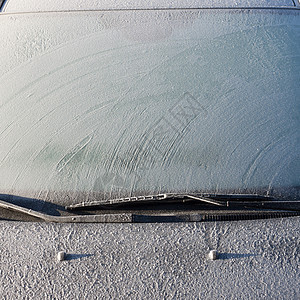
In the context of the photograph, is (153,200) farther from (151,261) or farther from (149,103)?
(149,103)

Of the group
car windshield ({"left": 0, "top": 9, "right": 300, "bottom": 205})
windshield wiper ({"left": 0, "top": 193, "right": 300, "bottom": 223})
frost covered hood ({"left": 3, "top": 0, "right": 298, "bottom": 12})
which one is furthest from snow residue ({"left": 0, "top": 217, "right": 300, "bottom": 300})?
frost covered hood ({"left": 3, "top": 0, "right": 298, "bottom": 12})

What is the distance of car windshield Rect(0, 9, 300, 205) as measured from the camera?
4.72ft

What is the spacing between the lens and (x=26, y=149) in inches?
59.9

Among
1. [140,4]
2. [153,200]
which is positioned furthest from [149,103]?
[140,4]

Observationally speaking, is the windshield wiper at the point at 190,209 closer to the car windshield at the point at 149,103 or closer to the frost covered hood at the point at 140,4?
the car windshield at the point at 149,103

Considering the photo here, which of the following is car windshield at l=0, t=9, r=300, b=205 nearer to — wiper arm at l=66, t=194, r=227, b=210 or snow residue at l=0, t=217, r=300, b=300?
wiper arm at l=66, t=194, r=227, b=210

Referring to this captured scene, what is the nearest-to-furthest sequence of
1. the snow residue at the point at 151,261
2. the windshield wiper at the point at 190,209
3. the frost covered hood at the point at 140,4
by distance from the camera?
the snow residue at the point at 151,261 → the windshield wiper at the point at 190,209 → the frost covered hood at the point at 140,4

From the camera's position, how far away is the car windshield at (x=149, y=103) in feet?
4.72

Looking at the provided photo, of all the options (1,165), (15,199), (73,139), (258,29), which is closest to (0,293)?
(15,199)

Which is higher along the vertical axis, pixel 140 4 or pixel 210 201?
pixel 140 4

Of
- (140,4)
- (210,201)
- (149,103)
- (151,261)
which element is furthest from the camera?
(140,4)

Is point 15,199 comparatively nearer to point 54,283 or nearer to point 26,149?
point 26,149

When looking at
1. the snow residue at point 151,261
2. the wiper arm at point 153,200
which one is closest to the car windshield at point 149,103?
the wiper arm at point 153,200

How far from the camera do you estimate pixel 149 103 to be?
5.13ft
